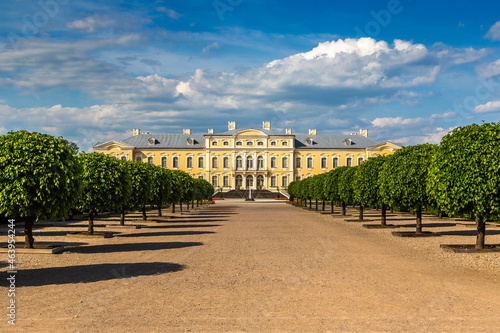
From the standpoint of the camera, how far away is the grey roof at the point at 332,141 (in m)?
108

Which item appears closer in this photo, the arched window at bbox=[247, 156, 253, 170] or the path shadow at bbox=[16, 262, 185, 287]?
the path shadow at bbox=[16, 262, 185, 287]

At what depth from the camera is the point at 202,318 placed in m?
8.25

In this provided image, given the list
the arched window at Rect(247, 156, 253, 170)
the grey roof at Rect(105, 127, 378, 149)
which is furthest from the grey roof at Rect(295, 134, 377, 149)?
the arched window at Rect(247, 156, 253, 170)

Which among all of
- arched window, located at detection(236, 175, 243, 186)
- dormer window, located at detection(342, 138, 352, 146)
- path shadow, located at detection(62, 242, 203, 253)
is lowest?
path shadow, located at detection(62, 242, 203, 253)

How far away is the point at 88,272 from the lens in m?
12.8

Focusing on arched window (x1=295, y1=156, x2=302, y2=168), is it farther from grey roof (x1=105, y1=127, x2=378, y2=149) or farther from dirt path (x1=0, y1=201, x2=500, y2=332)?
dirt path (x1=0, y1=201, x2=500, y2=332)

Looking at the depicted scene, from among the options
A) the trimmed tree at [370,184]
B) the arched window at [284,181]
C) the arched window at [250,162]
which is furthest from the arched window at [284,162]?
the trimmed tree at [370,184]

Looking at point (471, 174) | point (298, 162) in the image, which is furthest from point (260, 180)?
point (471, 174)

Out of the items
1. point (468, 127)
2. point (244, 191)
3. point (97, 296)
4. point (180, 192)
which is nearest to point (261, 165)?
point (244, 191)

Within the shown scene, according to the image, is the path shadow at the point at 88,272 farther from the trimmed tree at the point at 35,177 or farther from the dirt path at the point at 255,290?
the trimmed tree at the point at 35,177

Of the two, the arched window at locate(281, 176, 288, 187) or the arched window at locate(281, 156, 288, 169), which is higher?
the arched window at locate(281, 156, 288, 169)

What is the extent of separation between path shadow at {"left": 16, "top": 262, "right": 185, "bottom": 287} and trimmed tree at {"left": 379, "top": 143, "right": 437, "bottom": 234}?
39.9 feet

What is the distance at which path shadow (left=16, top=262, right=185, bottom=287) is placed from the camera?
457 inches

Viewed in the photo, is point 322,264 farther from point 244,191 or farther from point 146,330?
point 244,191
